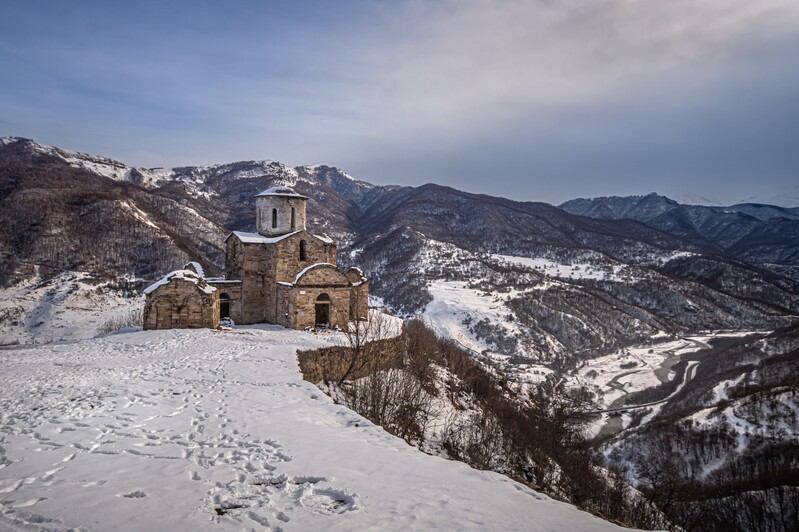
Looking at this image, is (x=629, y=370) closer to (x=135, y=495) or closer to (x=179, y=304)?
(x=179, y=304)

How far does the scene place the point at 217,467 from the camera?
6656 millimetres

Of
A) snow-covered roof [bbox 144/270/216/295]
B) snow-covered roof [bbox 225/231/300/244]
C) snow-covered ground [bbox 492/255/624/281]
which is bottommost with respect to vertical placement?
snow-covered roof [bbox 144/270/216/295]

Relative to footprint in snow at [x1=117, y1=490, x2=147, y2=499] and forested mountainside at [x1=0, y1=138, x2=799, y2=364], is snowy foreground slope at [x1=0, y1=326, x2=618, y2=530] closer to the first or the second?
footprint in snow at [x1=117, y1=490, x2=147, y2=499]

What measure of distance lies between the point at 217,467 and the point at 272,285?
20.2 metres

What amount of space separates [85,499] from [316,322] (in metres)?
20.5

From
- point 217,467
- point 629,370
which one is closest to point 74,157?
point 629,370

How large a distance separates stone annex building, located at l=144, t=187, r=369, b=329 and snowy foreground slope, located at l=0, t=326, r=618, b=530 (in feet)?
32.2

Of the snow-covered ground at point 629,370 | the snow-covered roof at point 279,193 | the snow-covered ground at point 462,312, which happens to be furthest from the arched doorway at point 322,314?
the snow-covered ground at point 629,370

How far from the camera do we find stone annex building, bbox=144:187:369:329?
2170 cm

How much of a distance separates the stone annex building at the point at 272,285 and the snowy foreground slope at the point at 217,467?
386 inches

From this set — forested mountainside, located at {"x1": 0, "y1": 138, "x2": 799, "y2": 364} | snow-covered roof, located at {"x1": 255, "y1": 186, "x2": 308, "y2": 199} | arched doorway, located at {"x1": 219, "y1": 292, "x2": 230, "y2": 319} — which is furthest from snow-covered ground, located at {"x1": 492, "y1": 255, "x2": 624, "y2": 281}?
arched doorway, located at {"x1": 219, "y1": 292, "x2": 230, "y2": 319}

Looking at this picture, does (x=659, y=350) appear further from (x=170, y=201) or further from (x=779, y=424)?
(x=170, y=201)

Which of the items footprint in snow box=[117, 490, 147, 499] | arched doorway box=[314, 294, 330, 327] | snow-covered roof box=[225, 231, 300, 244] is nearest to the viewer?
footprint in snow box=[117, 490, 147, 499]

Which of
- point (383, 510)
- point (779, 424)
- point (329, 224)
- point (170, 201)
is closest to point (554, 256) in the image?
point (329, 224)
